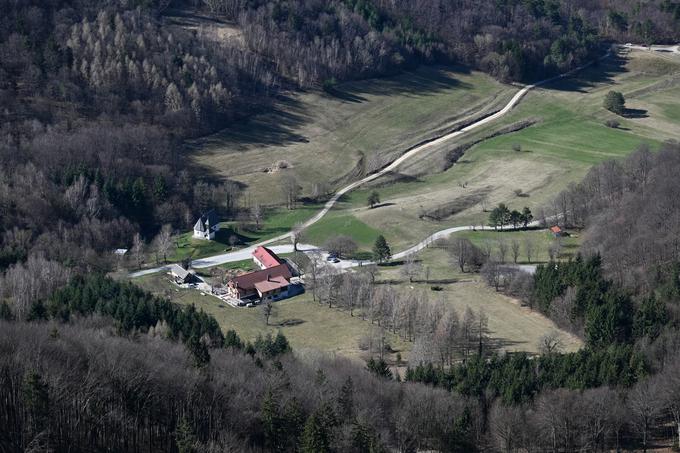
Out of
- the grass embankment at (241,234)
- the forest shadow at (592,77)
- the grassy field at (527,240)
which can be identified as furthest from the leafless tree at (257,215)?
the forest shadow at (592,77)

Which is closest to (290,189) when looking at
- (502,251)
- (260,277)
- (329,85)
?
(260,277)

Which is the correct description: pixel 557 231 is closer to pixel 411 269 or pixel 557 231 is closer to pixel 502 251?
pixel 502 251

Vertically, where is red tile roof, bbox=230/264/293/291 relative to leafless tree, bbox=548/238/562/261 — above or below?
below

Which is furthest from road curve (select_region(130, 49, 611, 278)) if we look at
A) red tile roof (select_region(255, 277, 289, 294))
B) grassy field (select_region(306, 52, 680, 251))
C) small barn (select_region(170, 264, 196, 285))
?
red tile roof (select_region(255, 277, 289, 294))

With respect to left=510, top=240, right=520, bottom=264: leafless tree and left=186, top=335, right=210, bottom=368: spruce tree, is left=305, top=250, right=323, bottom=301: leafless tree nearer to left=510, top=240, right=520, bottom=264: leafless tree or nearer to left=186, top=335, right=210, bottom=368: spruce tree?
left=510, top=240, right=520, bottom=264: leafless tree

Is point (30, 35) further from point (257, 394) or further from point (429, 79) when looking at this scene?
point (257, 394)

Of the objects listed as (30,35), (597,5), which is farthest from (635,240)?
(597,5)

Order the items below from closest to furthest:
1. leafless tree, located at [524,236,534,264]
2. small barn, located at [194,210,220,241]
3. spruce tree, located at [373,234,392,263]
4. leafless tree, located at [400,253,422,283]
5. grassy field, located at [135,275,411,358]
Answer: grassy field, located at [135,275,411,358]
leafless tree, located at [400,253,422,283]
leafless tree, located at [524,236,534,264]
spruce tree, located at [373,234,392,263]
small barn, located at [194,210,220,241]
